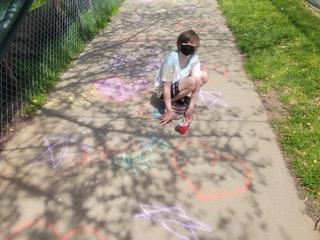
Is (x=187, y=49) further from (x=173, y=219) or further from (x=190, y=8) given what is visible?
(x=190, y=8)

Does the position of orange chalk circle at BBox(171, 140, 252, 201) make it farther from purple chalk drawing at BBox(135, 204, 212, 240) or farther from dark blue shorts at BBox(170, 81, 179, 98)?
dark blue shorts at BBox(170, 81, 179, 98)

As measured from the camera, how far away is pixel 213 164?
3727mm

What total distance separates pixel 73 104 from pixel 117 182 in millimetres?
1729

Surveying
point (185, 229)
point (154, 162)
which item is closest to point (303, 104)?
point (154, 162)

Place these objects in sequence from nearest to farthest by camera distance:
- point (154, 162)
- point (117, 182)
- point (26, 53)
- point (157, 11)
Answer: point (117, 182), point (154, 162), point (26, 53), point (157, 11)

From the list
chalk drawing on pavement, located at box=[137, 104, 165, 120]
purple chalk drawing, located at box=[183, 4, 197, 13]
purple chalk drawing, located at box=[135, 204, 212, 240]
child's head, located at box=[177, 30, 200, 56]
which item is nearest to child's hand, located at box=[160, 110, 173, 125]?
chalk drawing on pavement, located at box=[137, 104, 165, 120]

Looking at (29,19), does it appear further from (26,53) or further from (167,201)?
(167,201)

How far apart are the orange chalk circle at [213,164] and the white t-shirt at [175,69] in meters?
0.78

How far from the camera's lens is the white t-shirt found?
432cm

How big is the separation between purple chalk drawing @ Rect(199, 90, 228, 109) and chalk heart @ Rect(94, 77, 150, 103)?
0.78 metres

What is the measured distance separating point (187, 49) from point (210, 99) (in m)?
0.91

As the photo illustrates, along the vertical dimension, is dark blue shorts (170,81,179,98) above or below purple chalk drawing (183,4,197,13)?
above

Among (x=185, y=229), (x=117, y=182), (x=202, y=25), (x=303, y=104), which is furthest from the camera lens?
(x=202, y=25)

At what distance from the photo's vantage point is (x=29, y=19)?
5.43m
